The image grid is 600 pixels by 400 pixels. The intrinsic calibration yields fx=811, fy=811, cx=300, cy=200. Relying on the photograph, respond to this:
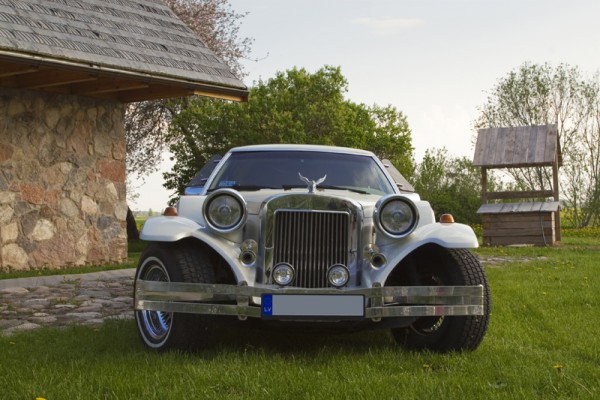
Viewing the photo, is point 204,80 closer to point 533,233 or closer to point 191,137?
point 191,137

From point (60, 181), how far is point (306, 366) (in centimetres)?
814

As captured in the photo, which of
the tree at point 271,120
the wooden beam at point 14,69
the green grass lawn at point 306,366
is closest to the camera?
the green grass lawn at point 306,366

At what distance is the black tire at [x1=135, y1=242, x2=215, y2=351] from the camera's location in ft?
16.4

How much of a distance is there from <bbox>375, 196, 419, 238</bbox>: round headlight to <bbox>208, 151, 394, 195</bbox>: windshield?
0.93 meters

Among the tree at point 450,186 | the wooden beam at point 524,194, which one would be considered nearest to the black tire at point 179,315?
the wooden beam at point 524,194

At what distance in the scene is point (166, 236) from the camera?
5.02m

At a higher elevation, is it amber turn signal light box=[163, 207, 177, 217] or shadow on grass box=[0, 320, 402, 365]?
amber turn signal light box=[163, 207, 177, 217]

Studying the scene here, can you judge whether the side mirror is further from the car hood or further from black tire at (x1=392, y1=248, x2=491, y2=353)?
black tire at (x1=392, y1=248, x2=491, y2=353)

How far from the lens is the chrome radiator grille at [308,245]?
5059 millimetres

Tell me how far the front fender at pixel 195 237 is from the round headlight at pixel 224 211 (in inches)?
3.7

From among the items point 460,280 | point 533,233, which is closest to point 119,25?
point 460,280

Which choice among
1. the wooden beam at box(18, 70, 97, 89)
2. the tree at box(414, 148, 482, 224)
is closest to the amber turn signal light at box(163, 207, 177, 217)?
the wooden beam at box(18, 70, 97, 89)

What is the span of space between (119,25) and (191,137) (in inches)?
279

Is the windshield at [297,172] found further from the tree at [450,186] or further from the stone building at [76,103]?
the tree at [450,186]
